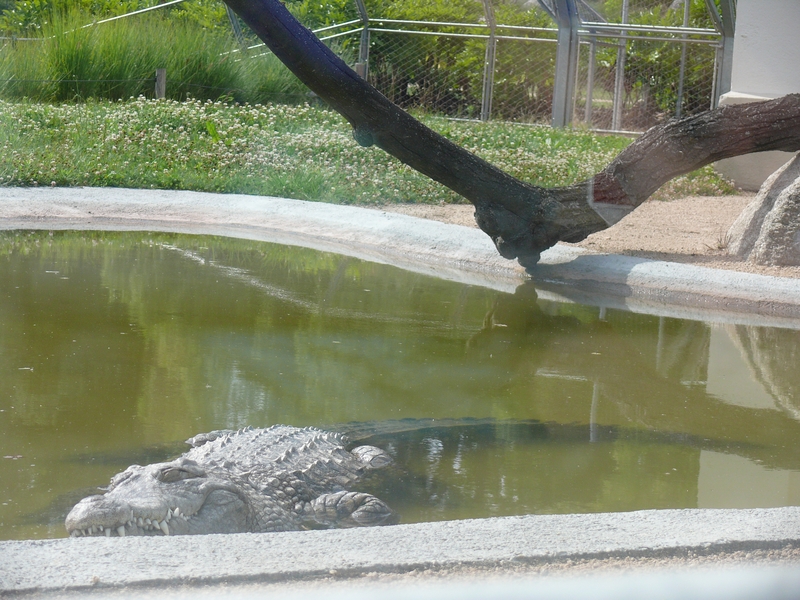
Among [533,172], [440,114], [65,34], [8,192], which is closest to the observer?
[8,192]

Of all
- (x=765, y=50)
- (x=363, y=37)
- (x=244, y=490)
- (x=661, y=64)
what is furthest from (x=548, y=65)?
(x=244, y=490)

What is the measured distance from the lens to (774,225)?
6582 mm

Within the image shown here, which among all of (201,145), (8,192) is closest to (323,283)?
(8,192)

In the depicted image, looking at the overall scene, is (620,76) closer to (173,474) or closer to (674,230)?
(674,230)

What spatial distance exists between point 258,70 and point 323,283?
783cm

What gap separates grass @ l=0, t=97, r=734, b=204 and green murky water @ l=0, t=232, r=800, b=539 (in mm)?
2673

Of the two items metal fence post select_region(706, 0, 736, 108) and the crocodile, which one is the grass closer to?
metal fence post select_region(706, 0, 736, 108)

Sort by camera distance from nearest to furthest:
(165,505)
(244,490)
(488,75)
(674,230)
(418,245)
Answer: (165,505) < (244,490) < (418,245) < (674,230) < (488,75)

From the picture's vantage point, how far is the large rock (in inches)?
257

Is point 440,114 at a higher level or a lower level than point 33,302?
higher

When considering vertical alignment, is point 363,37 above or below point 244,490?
above

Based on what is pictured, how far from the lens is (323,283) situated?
6211 mm

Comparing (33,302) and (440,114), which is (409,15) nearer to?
(440,114)

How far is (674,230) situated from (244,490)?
604 cm
